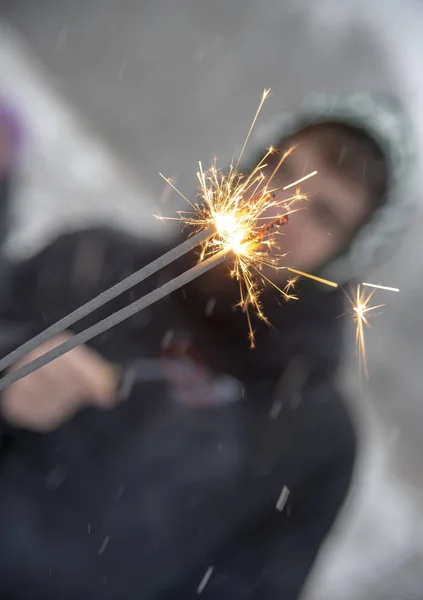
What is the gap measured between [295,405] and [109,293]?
2.01 ft

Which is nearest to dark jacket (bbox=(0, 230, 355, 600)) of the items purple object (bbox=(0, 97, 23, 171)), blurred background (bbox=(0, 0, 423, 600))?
blurred background (bbox=(0, 0, 423, 600))

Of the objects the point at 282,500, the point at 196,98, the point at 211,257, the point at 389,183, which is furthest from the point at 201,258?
the point at 196,98

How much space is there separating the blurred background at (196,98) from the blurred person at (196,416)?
1.15ft

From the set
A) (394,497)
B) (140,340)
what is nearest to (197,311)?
(140,340)

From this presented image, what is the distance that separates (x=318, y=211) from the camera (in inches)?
28.8

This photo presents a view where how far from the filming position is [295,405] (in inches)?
33.8

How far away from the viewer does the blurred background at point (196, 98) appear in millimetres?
1176

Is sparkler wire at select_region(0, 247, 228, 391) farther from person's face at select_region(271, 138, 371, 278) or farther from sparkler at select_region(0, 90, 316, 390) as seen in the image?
person's face at select_region(271, 138, 371, 278)

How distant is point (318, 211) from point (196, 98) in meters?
0.71

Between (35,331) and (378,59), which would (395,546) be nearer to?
(35,331)

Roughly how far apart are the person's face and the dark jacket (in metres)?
0.09

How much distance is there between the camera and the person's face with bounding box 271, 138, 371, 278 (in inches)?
28.1

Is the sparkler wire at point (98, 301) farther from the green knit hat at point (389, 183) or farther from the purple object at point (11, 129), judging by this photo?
the purple object at point (11, 129)

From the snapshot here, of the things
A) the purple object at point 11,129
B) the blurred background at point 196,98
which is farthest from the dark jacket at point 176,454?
the purple object at point 11,129
